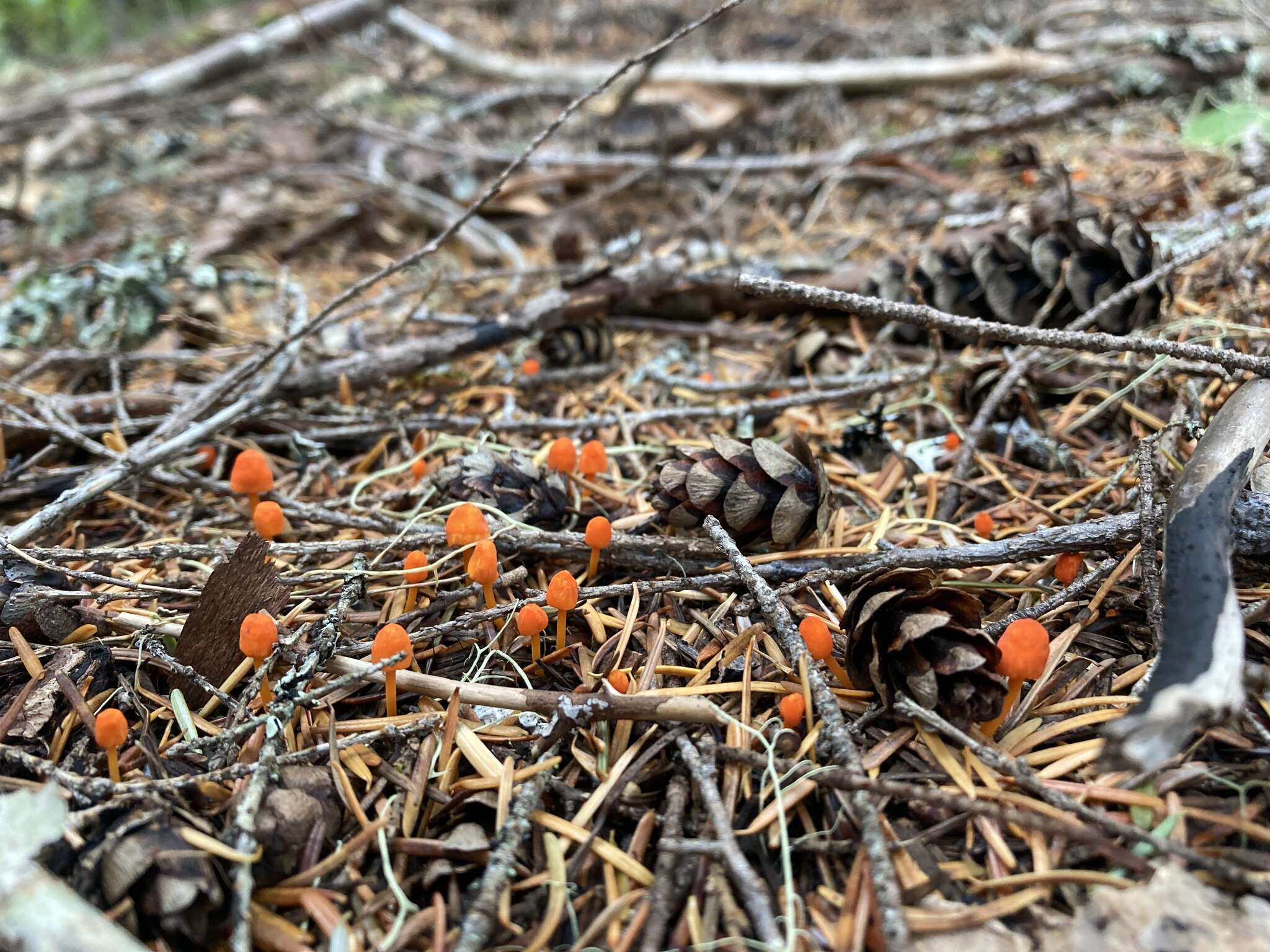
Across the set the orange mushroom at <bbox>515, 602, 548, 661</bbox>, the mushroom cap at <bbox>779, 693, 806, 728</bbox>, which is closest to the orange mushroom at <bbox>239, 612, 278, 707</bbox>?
the orange mushroom at <bbox>515, 602, 548, 661</bbox>

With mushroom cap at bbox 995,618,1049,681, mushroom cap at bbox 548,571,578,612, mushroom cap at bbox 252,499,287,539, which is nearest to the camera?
mushroom cap at bbox 995,618,1049,681

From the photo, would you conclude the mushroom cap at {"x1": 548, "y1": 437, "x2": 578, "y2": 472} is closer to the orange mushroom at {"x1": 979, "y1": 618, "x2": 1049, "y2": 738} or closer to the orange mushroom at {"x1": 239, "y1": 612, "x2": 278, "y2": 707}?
the orange mushroom at {"x1": 239, "y1": 612, "x2": 278, "y2": 707}

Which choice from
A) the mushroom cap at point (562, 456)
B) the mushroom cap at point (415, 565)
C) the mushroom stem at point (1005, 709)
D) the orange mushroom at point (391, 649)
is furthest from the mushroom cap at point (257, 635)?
the mushroom stem at point (1005, 709)

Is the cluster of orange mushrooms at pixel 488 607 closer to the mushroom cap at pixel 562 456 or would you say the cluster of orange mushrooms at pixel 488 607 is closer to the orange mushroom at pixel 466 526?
the orange mushroom at pixel 466 526

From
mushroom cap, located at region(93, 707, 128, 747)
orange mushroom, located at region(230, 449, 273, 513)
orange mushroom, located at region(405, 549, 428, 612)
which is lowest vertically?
orange mushroom, located at region(405, 549, 428, 612)

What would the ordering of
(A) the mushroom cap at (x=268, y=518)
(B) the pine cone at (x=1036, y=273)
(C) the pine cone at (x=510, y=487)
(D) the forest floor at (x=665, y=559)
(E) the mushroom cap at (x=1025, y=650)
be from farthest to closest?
(B) the pine cone at (x=1036, y=273)
(C) the pine cone at (x=510, y=487)
(A) the mushroom cap at (x=268, y=518)
(E) the mushroom cap at (x=1025, y=650)
(D) the forest floor at (x=665, y=559)

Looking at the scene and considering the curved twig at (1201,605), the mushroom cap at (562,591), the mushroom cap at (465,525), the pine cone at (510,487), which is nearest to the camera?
the curved twig at (1201,605)

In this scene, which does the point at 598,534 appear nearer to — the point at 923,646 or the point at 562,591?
the point at 562,591

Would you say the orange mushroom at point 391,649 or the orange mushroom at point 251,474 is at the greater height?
the orange mushroom at point 251,474
